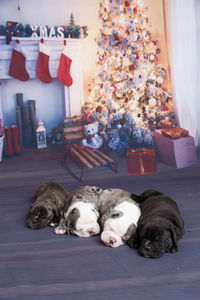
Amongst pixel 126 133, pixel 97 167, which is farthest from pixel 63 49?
pixel 97 167

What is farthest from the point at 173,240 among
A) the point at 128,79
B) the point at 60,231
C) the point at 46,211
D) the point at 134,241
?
the point at 128,79

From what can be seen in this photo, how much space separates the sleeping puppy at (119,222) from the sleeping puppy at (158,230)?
1.7 inches

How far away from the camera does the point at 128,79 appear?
14.7 ft

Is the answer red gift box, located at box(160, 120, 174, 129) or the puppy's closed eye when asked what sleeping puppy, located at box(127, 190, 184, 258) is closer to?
the puppy's closed eye

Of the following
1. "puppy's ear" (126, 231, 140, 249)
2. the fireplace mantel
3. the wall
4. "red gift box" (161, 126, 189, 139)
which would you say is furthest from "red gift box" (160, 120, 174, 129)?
"puppy's ear" (126, 231, 140, 249)

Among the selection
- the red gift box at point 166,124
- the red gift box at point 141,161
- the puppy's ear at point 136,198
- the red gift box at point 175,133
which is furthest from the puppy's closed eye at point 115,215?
the red gift box at point 166,124

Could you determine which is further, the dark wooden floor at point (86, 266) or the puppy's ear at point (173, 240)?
the puppy's ear at point (173, 240)

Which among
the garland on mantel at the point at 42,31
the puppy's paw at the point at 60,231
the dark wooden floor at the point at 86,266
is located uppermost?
the garland on mantel at the point at 42,31

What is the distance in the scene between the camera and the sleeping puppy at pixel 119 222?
7.72ft

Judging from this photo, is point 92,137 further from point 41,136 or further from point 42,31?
point 42,31

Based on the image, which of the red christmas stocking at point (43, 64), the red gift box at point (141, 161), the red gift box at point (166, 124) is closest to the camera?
the red gift box at point (141, 161)

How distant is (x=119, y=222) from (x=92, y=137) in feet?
7.66

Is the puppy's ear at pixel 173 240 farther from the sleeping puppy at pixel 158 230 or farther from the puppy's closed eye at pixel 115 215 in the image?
the puppy's closed eye at pixel 115 215

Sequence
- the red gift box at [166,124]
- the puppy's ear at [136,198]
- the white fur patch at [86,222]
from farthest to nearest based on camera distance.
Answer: the red gift box at [166,124], the puppy's ear at [136,198], the white fur patch at [86,222]
